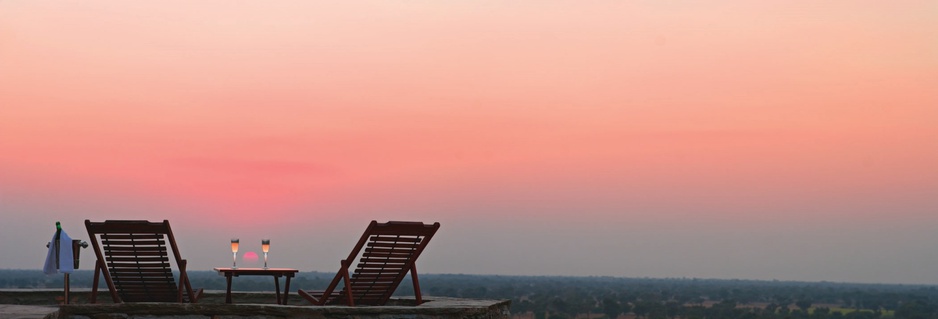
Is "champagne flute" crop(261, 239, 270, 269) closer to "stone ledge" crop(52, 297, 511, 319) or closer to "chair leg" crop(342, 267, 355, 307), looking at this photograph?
"chair leg" crop(342, 267, 355, 307)

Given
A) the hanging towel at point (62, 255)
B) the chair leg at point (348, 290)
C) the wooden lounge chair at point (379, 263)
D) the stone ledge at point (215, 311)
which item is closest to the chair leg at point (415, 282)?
the wooden lounge chair at point (379, 263)

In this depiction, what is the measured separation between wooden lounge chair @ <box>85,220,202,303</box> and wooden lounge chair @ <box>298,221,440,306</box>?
4.02ft

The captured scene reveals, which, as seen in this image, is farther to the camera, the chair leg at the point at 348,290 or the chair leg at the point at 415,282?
the chair leg at the point at 415,282

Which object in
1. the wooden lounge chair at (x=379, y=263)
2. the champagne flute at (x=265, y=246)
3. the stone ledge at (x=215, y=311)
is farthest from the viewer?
the champagne flute at (x=265, y=246)

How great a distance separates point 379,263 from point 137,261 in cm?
215

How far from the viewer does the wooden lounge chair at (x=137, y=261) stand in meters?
9.31

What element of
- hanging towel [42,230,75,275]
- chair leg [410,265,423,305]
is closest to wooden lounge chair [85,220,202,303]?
hanging towel [42,230,75,275]

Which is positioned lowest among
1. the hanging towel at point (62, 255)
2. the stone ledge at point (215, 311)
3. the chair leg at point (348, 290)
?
the stone ledge at point (215, 311)

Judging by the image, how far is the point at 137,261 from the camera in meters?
9.66

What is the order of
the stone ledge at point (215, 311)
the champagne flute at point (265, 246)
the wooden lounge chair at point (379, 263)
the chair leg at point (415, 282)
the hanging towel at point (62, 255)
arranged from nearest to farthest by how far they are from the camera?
the stone ledge at point (215, 311) < the hanging towel at point (62, 255) < the wooden lounge chair at point (379, 263) < the chair leg at point (415, 282) < the champagne flute at point (265, 246)

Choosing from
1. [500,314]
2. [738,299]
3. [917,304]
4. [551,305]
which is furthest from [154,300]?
[738,299]

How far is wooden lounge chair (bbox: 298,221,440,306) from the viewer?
9633 mm

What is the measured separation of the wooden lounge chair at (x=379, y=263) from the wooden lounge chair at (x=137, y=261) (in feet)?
4.02

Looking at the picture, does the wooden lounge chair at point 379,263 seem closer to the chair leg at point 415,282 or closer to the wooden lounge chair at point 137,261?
the chair leg at point 415,282
